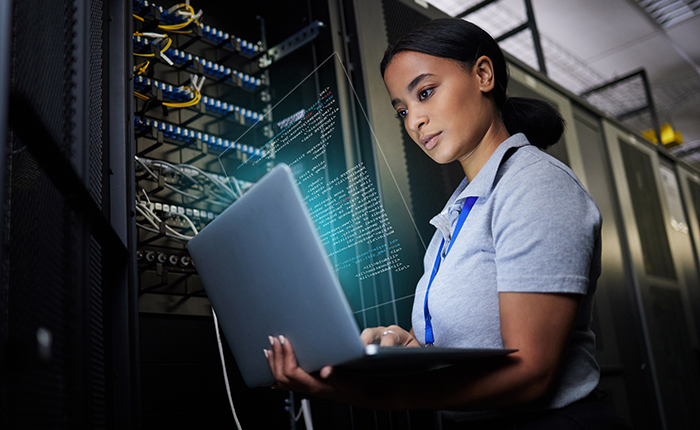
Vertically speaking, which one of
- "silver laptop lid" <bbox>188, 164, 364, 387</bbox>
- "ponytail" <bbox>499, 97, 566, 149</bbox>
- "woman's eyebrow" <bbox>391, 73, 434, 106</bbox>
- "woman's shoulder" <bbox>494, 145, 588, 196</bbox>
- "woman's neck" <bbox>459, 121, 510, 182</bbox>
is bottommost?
"silver laptop lid" <bbox>188, 164, 364, 387</bbox>

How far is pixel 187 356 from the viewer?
60.5 inches

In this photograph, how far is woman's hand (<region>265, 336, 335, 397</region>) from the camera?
31.5 inches

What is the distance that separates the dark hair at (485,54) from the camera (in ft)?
3.53

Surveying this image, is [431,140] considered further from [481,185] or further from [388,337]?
[388,337]

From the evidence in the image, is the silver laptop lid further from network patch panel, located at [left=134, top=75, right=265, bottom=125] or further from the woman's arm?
network patch panel, located at [left=134, top=75, right=265, bottom=125]

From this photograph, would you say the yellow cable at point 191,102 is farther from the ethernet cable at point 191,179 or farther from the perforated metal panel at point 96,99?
the perforated metal panel at point 96,99

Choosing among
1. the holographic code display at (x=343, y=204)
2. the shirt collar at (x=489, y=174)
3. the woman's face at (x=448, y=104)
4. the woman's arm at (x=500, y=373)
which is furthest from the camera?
the holographic code display at (x=343, y=204)

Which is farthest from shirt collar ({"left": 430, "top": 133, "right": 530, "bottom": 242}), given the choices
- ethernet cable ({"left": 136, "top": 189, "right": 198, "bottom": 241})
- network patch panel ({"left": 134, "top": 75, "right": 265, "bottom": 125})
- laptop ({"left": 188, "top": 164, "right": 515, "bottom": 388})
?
network patch panel ({"left": 134, "top": 75, "right": 265, "bottom": 125})

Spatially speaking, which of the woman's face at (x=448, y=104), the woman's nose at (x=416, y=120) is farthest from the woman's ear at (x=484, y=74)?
the woman's nose at (x=416, y=120)

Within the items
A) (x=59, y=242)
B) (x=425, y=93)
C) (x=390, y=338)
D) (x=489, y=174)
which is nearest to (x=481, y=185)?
(x=489, y=174)

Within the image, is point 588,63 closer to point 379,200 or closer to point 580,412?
point 379,200

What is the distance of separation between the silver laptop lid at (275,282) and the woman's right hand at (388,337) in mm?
246

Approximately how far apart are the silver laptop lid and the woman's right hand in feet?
0.81

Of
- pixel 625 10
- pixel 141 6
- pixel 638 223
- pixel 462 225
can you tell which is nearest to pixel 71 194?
pixel 462 225
